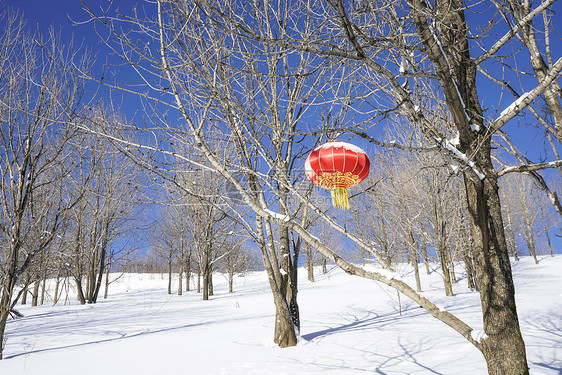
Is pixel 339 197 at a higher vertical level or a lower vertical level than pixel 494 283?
higher

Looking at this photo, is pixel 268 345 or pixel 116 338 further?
pixel 116 338

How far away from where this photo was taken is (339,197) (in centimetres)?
325

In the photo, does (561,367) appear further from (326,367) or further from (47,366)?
(47,366)

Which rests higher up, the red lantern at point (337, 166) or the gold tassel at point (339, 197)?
the red lantern at point (337, 166)

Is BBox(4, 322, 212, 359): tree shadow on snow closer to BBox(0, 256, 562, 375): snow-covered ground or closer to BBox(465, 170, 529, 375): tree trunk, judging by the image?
BBox(0, 256, 562, 375): snow-covered ground

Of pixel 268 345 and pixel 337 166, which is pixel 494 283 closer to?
pixel 337 166

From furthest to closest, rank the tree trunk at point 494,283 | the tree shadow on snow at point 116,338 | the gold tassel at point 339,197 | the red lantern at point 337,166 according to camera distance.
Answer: the tree shadow on snow at point 116,338, the red lantern at point 337,166, the gold tassel at point 339,197, the tree trunk at point 494,283

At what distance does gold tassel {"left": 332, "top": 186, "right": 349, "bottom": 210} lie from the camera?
10.3ft

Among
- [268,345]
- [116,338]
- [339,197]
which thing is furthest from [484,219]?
[116,338]

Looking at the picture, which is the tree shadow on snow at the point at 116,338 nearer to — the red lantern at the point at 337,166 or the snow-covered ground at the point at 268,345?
the snow-covered ground at the point at 268,345

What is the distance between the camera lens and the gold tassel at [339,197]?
3137 mm

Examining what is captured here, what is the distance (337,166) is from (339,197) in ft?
1.02

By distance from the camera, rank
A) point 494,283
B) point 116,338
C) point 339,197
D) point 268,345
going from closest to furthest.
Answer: point 494,283 < point 339,197 < point 268,345 < point 116,338

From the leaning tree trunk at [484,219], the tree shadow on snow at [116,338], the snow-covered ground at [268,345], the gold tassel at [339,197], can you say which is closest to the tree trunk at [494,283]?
the leaning tree trunk at [484,219]
